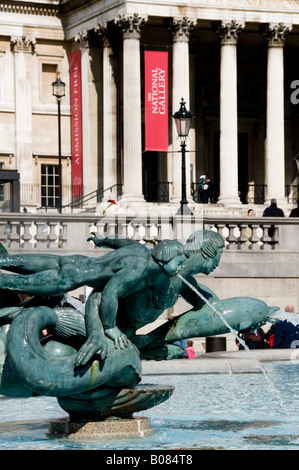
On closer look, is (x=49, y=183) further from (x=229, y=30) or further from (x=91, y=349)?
(x=91, y=349)

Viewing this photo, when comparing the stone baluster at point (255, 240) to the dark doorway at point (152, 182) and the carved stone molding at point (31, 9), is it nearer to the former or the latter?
the dark doorway at point (152, 182)

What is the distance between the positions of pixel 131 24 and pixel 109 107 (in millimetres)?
3616

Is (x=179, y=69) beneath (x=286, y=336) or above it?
above

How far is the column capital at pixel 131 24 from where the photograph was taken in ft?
166

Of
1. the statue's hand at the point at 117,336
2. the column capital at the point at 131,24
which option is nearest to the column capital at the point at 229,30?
the column capital at the point at 131,24

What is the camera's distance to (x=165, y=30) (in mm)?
54375

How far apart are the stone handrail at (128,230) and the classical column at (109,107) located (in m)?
19.5

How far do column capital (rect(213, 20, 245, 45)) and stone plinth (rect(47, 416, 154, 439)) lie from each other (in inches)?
1591

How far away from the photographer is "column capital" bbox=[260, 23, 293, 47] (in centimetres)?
5241

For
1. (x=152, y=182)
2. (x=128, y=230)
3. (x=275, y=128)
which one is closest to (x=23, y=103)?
(x=152, y=182)

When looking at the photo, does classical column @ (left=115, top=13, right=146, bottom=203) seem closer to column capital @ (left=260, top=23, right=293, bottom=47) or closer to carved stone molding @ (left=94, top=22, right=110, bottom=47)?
carved stone molding @ (left=94, top=22, right=110, bottom=47)

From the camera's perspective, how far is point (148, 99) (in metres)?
49.8

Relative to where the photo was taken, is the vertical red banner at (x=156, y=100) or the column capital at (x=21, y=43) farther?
the column capital at (x=21, y=43)
